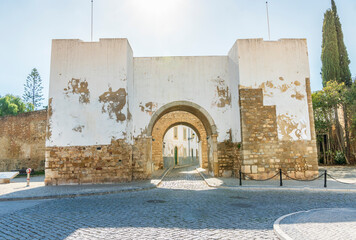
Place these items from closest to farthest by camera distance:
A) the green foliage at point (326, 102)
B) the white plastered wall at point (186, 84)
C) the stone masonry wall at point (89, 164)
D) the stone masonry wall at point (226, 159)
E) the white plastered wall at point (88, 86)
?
the stone masonry wall at point (89, 164)
the white plastered wall at point (88, 86)
the stone masonry wall at point (226, 159)
the white plastered wall at point (186, 84)
the green foliage at point (326, 102)

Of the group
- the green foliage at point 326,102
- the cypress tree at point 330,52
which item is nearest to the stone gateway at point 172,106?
the green foliage at point 326,102

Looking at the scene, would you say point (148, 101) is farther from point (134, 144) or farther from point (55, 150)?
point (55, 150)

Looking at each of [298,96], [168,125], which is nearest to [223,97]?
[298,96]

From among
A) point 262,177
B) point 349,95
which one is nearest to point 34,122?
point 262,177

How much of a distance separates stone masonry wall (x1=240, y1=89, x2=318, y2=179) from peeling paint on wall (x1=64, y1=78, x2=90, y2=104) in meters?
7.07

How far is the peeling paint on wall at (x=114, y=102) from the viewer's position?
495 inches

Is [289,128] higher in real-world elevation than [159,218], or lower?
higher

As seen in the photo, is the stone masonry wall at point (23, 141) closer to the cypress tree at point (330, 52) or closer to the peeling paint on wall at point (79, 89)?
the peeling paint on wall at point (79, 89)

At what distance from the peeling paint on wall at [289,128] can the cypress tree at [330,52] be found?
15278mm

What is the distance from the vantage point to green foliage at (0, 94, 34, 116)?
32938 mm

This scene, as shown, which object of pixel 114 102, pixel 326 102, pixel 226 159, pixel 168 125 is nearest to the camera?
pixel 114 102

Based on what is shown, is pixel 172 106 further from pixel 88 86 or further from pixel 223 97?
pixel 88 86

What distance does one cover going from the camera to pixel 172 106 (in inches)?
546

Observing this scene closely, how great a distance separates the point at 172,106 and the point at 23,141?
14595mm
